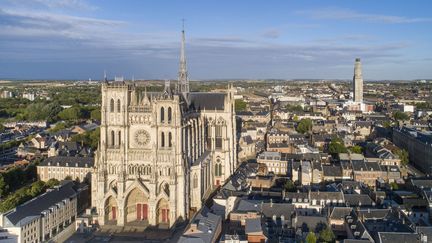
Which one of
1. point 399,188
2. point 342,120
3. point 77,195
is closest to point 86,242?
point 77,195

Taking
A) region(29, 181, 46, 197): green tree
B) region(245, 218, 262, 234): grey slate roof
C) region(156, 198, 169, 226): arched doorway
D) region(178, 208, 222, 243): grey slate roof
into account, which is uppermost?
region(245, 218, 262, 234): grey slate roof

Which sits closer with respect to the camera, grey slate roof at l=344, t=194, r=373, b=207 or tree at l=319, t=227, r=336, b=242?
tree at l=319, t=227, r=336, b=242

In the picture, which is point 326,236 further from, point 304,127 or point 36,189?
point 304,127

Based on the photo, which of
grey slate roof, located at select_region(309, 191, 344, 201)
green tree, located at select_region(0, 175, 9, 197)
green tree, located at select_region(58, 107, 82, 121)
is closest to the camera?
grey slate roof, located at select_region(309, 191, 344, 201)

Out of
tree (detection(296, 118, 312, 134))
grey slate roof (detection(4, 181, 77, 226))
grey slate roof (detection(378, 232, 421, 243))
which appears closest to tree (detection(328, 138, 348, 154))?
tree (detection(296, 118, 312, 134))

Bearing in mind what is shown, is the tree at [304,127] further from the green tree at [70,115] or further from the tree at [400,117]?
the green tree at [70,115]

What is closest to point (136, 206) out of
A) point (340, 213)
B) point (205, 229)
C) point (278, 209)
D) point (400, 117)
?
point (205, 229)

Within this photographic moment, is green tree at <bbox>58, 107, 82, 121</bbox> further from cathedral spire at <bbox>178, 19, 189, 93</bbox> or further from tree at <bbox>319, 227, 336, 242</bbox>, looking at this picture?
tree at <bbox>319, 227, 336, 242</bbox>

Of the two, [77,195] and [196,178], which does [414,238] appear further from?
[77,195]
